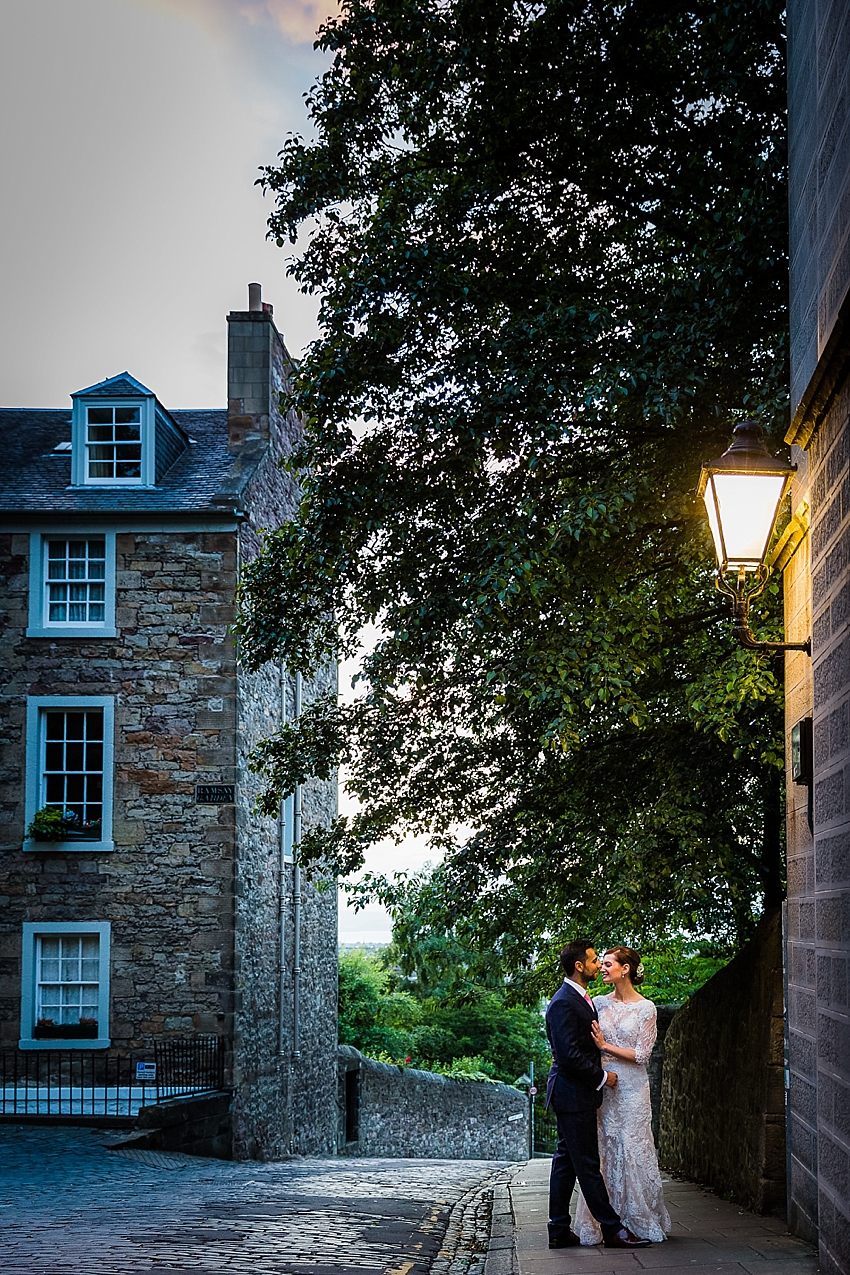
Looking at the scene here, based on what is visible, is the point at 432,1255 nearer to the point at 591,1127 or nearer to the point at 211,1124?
the point at 591,1127

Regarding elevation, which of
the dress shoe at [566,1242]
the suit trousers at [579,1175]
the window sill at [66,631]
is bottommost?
the dress shoe at [566,1242]

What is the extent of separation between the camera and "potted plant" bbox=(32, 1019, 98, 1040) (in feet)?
61.1

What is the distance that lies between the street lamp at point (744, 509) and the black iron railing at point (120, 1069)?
44.8ft

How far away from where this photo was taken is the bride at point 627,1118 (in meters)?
7.72

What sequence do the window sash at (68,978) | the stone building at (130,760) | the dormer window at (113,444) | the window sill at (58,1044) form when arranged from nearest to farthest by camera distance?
the window sill at (58,1044), the window sash at (68,978), the stone building at (130,760), the dormer window at (113,444)

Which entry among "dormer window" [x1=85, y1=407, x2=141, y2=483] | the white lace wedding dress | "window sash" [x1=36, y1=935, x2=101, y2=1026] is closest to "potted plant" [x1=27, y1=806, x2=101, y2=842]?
"window sash" [x1=36, y1=935, x2=101, y2=1026]

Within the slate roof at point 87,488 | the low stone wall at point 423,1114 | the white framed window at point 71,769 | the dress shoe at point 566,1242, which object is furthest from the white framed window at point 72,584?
the dress shoe at point 566,1242

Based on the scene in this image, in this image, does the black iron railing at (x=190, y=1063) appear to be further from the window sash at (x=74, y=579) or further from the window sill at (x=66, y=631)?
the window sash at (x=74, y=579)

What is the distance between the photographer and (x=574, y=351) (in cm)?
1023

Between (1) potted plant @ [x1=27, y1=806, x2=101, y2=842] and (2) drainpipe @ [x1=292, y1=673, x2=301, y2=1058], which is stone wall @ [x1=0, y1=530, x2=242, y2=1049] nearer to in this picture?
(1) potted plant @ [x1=27, y1=806, x2=101, y2=842]

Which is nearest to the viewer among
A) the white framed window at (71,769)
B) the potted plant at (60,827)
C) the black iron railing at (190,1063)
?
the black iron railing at (190,1063)

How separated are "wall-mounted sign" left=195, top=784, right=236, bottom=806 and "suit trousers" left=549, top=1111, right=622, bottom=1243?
11878 millimetres

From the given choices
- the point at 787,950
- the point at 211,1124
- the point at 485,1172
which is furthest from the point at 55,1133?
the point at 787,950

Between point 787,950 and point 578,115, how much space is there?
23.5ft
